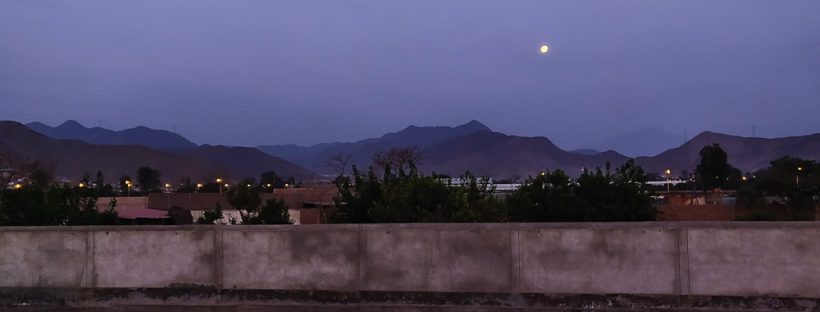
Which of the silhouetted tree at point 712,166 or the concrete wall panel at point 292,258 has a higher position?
the silhouetted tree at point 712,166

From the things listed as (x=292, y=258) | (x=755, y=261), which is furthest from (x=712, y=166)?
(x=292, y=258)

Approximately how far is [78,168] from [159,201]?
149377 mm

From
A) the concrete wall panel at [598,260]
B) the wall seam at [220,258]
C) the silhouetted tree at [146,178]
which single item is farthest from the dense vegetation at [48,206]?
the silhouetted tree at [146,178]

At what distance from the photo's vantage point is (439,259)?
868 cm

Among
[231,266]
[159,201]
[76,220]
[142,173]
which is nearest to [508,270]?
[231,266]

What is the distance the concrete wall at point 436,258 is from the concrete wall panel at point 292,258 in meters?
0.01

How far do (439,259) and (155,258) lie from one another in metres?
3.49

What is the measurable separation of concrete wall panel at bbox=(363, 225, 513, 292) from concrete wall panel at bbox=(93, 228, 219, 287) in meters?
2.02

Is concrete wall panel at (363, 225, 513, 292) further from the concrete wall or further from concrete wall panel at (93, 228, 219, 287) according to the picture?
concrete wall panel at (93, 228, 219, 287)

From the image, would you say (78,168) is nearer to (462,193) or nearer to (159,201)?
(159,201)

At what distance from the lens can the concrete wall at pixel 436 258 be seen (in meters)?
8.15

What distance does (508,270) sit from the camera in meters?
8.55

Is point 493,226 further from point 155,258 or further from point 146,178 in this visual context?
point 146,178

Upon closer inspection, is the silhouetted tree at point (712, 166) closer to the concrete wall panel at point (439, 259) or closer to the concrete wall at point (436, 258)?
the concrete wall at point (436, 258)
